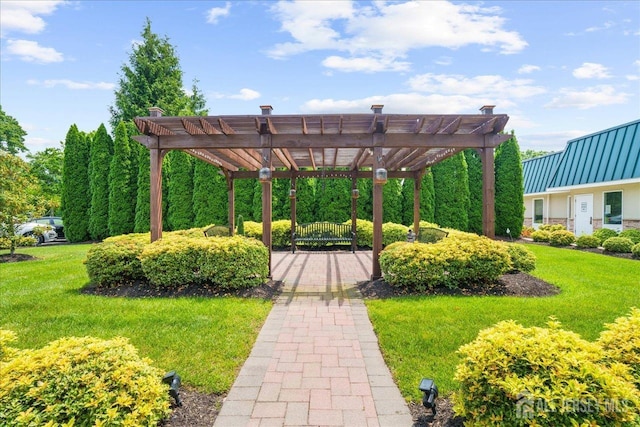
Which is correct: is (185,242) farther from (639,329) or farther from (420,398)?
(639,329)

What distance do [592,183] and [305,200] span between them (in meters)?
12.5

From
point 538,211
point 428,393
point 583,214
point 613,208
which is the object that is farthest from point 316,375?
point 538,211

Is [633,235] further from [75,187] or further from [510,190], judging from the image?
[75,187]

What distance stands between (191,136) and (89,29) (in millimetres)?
5353

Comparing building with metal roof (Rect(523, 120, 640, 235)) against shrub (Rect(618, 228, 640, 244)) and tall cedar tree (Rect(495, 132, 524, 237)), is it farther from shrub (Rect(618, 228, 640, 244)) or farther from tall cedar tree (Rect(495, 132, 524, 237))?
tall cedar tree (Rect(495, 132, 524, 237))

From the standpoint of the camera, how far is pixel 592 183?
14164 millimetres

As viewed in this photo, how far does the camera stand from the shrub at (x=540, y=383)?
1.68 m

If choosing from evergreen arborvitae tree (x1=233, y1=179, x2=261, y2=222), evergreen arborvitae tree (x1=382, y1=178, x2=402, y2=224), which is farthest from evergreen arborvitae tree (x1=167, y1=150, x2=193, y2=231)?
evergreen arborvitae tree (x1=382, y1=178, x2=402, y2=224)

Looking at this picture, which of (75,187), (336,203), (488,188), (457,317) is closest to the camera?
(457,317)

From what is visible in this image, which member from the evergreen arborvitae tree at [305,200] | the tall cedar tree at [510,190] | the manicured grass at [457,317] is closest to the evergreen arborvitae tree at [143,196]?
the evergreen arborvitae tree at [305,200]

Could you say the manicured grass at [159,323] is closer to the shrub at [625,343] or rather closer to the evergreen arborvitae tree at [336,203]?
the shrub at [625,343]

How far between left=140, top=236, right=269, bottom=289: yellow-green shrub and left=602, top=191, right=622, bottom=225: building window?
50.0 ft

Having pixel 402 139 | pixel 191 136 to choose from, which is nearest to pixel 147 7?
pixel 191 136

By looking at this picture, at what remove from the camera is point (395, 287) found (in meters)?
6.15
